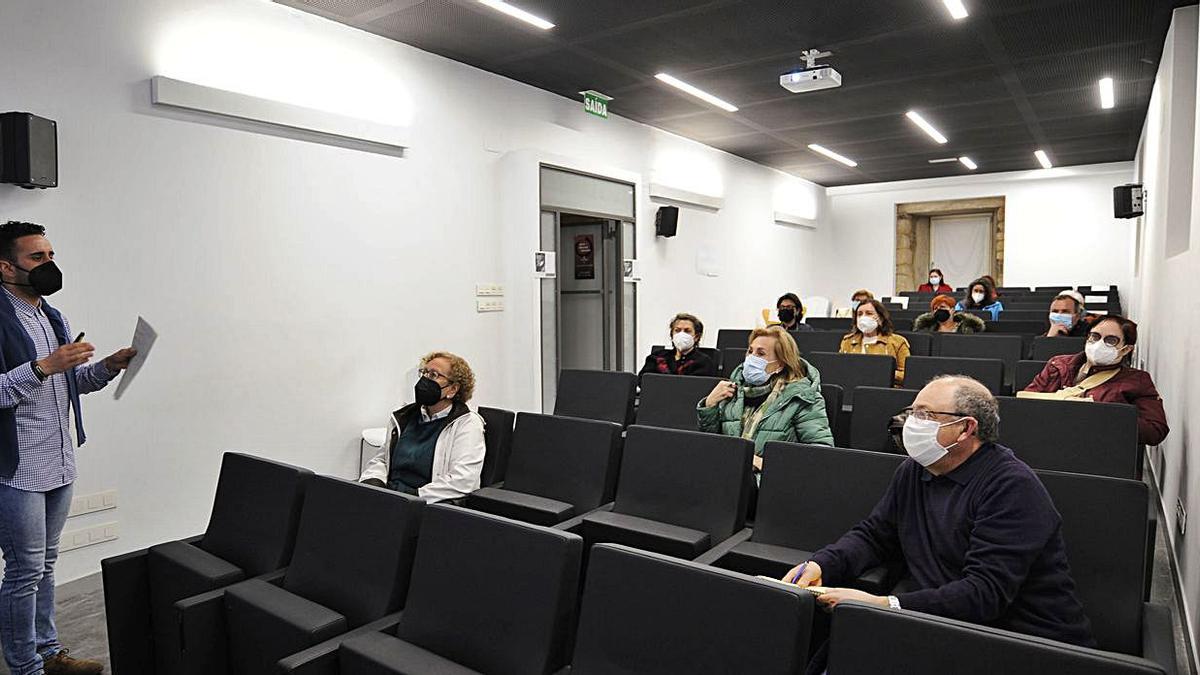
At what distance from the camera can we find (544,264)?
6547 millimetres

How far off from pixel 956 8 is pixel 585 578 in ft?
15.1

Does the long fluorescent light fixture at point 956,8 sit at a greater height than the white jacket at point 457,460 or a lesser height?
greater

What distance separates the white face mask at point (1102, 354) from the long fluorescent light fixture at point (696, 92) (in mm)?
3974

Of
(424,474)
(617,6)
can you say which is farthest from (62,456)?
(617,6)

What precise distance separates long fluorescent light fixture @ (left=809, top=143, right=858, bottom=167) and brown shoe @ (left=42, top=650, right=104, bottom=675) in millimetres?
8774

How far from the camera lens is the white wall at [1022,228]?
11562 millimetres

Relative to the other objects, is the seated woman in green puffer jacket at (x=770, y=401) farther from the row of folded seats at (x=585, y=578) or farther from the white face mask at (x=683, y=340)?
the white face mask at (x=683, y=340)

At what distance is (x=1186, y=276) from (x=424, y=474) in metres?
3.67

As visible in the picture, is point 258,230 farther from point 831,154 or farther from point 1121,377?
point 831,154

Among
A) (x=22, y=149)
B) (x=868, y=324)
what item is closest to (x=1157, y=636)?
(x=868, y=324)

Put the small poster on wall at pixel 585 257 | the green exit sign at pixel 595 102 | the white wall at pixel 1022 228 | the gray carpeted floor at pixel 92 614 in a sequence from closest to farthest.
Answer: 1. the gray carpeted floor at pixel 92 614
2. the green exit sign at pixel 595 102
3. the small poster on wall at pixel 585 257
4. the white wall at pixel 1022 228

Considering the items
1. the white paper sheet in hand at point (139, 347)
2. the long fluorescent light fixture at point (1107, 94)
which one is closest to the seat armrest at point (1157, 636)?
the white paper sheet in hand at point (139, 347)

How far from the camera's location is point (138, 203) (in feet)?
13.3

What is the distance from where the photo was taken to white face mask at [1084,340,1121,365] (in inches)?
139
